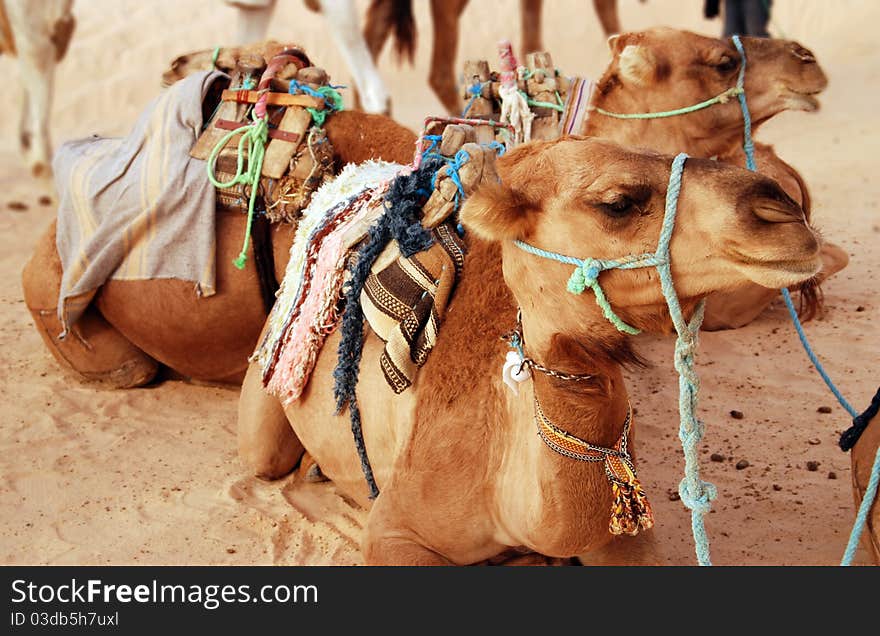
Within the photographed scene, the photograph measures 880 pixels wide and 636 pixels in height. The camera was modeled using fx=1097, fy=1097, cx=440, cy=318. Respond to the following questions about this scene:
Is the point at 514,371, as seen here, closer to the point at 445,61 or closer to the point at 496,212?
the point at 496,212

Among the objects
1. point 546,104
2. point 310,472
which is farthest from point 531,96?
point 310,472

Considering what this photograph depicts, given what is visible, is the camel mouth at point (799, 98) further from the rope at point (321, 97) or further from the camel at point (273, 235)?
the rope at point (321, 97)

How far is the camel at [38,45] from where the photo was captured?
8133 mm

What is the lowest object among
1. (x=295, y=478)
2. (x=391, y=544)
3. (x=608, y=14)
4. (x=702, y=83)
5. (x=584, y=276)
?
(x=295, y=478)

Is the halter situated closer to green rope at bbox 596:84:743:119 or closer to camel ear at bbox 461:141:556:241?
green rope at bbox 596:84:743:119

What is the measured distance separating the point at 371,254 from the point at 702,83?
2052 millimetres

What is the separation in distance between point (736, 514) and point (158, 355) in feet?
8.40

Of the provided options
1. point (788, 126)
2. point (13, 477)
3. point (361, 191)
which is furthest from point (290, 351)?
point (788, 126)

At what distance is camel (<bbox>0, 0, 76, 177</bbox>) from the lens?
26.7ft

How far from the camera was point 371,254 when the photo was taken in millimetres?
3340

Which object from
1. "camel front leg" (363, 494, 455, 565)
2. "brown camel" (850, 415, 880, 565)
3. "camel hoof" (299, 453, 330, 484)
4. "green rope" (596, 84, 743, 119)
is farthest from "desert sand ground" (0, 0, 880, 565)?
"green rope" (596, 84, 743, 119)

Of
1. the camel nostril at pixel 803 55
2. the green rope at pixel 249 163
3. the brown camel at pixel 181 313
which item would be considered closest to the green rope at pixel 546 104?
the brown camel at pixel 181 313

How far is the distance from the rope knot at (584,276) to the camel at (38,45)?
682cm
